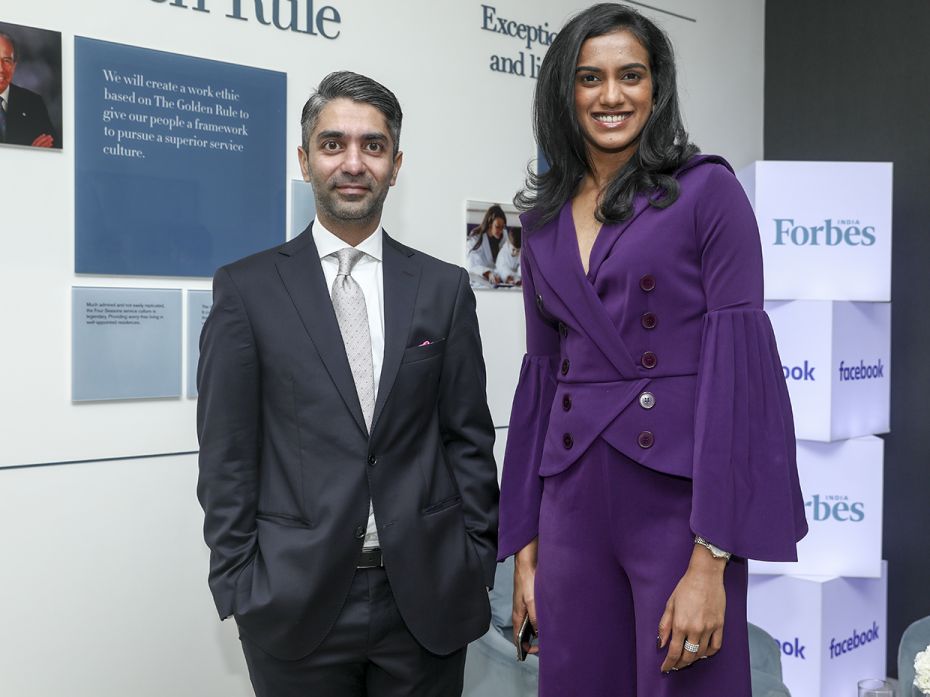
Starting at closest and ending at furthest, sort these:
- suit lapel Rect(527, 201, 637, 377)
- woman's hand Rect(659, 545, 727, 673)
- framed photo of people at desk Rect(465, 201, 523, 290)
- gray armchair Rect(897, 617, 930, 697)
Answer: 1. woman's hand Rect(659, 545, 727, 673)
2. suit lapel Rect(527, 201, 637, 377)
3. gray armchair Rect(897, 617, 930, 697)
4. framed photo of people at desk Rect(465, 201, 523, 290)

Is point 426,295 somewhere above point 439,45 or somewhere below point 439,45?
below

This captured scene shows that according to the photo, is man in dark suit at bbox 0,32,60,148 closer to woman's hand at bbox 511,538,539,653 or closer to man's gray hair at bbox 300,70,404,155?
man's gray hair at bbox 300,70,404,155

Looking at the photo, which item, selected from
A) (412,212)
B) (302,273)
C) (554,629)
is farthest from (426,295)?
(412,212)

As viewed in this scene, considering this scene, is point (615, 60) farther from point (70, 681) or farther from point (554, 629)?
point (70, 681)

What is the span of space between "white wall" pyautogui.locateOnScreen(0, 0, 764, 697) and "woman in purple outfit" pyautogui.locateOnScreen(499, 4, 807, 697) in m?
1.44

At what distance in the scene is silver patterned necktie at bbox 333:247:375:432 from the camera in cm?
177

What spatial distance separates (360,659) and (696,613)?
703 mm

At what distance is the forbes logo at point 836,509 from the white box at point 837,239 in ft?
2.63

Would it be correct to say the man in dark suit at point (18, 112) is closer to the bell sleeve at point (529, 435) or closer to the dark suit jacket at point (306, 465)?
the dark suit jacket at point (306, 465)

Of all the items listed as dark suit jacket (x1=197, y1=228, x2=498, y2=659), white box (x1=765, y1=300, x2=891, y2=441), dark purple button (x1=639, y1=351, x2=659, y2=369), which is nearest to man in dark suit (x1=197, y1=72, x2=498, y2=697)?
dark suit jacket (x1=197, y1=228, x2=498, y2=659)

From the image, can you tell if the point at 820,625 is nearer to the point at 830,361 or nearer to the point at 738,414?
the point at 830,361

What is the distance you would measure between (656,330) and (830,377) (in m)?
2.38

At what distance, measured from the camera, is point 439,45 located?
128 inches

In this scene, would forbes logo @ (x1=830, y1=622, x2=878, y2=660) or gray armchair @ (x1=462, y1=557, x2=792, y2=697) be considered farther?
forbes logo @ (x1=830, y1=622, x2=878, y2=660)
